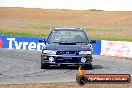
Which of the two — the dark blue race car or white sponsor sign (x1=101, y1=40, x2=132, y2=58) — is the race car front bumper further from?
white sponsor sign (x1=101, y1=40, x2=132, y2=58)

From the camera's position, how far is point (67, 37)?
20703 millimetres

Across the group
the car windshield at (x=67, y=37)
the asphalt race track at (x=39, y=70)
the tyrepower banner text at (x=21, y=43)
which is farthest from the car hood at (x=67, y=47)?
the tyrepower banner text at (x=21, y=43)

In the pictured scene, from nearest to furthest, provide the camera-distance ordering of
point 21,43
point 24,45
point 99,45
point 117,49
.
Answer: point 117,49 < point 99,45 < point 24,45 < point 21,43

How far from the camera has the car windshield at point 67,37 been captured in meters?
20.4

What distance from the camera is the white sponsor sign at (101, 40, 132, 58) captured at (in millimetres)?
26688

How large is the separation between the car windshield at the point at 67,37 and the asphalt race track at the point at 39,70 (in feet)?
3.47

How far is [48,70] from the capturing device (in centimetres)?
A: 1973

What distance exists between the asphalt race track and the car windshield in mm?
1057

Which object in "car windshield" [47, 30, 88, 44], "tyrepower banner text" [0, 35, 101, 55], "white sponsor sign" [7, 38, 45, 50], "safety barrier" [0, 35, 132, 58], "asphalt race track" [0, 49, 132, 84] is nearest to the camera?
"asphalt race track" [0, 49, 132, 84]

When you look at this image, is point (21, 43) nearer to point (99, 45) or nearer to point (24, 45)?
point (24, 45)

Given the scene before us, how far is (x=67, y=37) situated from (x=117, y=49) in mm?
7207

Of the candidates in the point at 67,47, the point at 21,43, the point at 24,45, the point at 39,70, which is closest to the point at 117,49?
the point at 24,45

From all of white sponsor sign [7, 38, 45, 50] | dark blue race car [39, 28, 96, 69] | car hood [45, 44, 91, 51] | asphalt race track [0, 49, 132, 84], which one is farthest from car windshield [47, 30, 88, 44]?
white sponsor sign [7, 38, 45, 50]

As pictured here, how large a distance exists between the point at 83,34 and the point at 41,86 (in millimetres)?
6633
